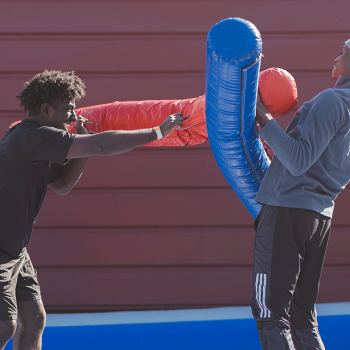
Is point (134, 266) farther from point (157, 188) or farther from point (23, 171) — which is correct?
point (23, 171)

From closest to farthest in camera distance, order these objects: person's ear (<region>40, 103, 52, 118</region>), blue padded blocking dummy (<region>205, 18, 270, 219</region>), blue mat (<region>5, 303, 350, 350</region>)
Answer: blue padded blocking dummy (<region>205, 18, 270, 219</region>), person's ear (<region>40, 103, 52, 118</region>), blue mat (<region>5, 303, 350, 350</region>)

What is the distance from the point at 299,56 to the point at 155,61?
1.04 metres

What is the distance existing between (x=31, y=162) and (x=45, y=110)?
0.24m

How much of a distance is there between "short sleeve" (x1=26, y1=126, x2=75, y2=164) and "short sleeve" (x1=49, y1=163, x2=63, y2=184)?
0.87 ft

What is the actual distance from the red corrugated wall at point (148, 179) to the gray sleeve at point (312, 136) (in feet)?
4.66

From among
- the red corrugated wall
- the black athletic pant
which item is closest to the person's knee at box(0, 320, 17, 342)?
the black athletic pant

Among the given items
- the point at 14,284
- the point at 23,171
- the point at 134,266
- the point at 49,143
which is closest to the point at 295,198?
the point at 49,143

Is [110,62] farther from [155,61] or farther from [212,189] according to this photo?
[212,189]

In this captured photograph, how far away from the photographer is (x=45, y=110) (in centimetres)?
162

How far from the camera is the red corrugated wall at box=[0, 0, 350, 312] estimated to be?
2734mm

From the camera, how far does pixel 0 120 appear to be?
275 cm

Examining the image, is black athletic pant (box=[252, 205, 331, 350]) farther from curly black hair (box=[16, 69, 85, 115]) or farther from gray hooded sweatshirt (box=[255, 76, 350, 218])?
curly black hair (box=[16, 69, 85, 115])

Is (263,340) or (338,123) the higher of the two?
(338,123)

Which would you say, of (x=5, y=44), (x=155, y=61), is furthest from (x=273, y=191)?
(x=5, y=44)
